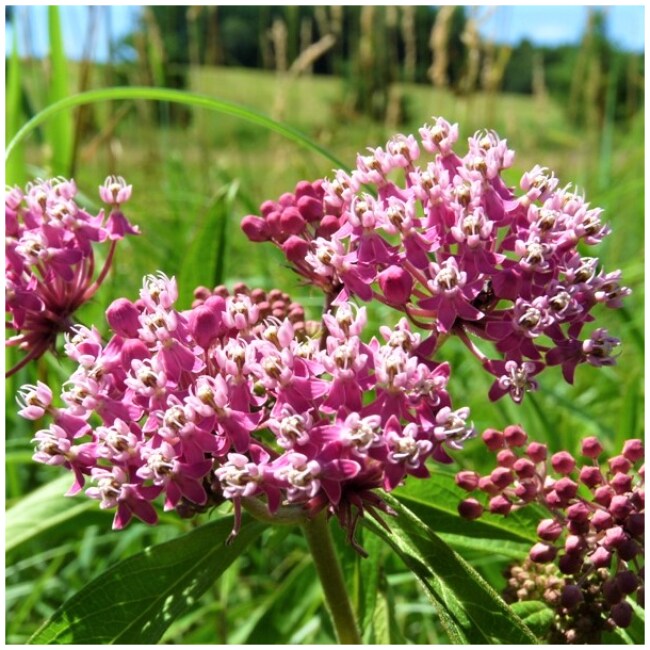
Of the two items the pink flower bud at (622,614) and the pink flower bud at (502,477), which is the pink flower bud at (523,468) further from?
the pink flower bud at (622,614)

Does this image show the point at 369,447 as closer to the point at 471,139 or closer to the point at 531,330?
the point at 531,330

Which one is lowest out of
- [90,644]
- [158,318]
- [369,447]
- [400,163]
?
[90,644]

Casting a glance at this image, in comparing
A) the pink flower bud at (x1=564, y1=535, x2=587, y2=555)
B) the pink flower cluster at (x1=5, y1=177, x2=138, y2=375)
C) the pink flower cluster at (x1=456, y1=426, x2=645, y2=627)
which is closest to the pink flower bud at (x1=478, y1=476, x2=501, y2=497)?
the pink flower cluster at (x1=456, y1=426, x2=645, y2=627)

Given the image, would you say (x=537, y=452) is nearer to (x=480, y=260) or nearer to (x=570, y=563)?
(x=570, y=563)

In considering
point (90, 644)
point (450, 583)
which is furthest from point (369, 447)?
point (90, 644)

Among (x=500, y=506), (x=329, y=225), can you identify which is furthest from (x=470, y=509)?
(x=329, y=225)

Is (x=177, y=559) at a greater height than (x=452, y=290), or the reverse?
(x=452, y=290)

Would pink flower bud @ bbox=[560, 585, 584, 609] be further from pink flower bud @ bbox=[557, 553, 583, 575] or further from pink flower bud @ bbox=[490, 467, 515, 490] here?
pink flower bud @ bbox=[490, 467, 515, 490]
